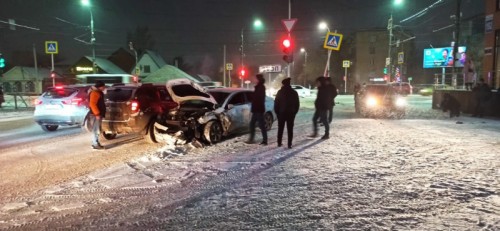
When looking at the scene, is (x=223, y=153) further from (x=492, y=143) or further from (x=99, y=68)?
(x=99, y=68)

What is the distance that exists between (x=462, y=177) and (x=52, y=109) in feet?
37.0

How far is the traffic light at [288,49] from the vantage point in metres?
14.6

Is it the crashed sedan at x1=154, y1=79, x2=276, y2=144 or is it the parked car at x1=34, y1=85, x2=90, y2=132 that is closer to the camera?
the crashed sedan at x1=154, y1=79, x2=276, y2=144

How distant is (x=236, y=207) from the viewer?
5.02 m

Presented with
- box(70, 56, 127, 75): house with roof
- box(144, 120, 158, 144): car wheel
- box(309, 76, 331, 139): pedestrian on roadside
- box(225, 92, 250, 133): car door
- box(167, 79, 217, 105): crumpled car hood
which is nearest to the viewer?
box(144, 120, 158, 144): car wheel

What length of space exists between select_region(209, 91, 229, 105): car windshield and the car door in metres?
0.17

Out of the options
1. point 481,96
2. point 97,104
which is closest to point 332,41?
point 481,96

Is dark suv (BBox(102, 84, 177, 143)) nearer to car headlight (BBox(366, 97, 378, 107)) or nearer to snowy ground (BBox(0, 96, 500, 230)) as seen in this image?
snowy ground (BBox(0, 96, 500, 230))

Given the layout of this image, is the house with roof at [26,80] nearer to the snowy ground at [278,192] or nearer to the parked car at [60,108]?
the parked car at [60,108]

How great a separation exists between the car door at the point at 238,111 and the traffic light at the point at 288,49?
4051 millimetres

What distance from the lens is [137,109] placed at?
9570 millimetres

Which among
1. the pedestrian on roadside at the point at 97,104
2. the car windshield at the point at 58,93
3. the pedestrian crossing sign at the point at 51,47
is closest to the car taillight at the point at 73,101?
the car windshield at the point at 58,93

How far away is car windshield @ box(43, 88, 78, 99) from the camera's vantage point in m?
12.3

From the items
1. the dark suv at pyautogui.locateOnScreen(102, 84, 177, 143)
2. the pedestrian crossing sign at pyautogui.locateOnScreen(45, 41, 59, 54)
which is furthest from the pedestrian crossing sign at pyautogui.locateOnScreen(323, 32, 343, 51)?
the pedestrian crossing sign at pyautogui.locateOnScreen(45, 41, 59, 54)
